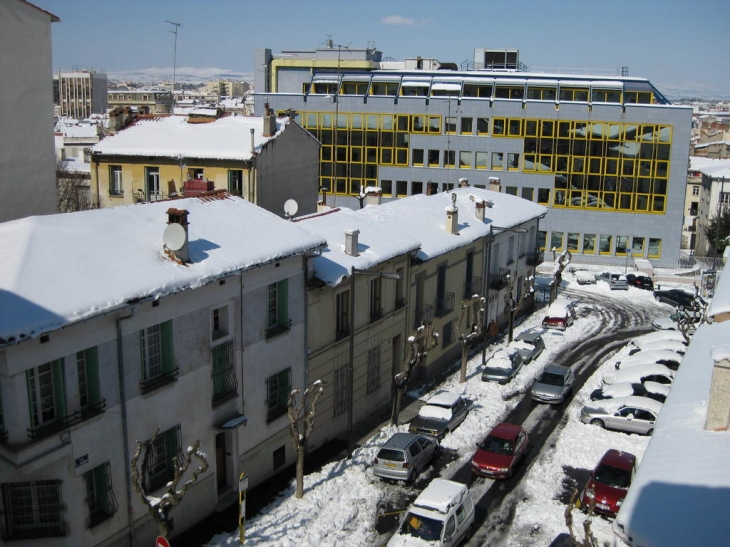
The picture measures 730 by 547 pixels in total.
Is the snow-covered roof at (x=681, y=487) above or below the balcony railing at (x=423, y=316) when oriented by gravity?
above

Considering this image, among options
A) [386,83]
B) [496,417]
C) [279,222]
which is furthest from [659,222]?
[279,222]

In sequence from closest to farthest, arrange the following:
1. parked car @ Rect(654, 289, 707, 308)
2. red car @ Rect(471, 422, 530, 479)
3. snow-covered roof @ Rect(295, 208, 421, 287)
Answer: red car @ Rect(471, 422, 530, 479)
snow-covered roof @ Rect(295, 208, 421, 287)
parked car @ Rect(654, 289, 707, 308)

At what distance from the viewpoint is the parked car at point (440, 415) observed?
31.0m

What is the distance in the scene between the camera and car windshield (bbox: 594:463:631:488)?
25609 millimetres

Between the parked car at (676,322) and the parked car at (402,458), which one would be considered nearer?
the parked car at (402,458)

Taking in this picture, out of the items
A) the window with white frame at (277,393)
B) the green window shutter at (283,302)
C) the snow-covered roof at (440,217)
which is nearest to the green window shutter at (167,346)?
the window with white frame at (277,393)

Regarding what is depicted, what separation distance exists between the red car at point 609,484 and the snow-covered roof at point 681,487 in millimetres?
6359

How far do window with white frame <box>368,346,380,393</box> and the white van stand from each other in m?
9.56

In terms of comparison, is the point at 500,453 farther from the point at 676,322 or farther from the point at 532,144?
the point at 532,144

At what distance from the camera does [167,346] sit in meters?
21.7

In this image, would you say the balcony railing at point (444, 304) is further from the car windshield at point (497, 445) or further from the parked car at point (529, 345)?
the car windshield at point (497, 445)

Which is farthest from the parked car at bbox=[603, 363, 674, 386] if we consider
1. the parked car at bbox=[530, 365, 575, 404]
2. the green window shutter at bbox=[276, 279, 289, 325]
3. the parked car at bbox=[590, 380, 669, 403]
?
the green window shutter at bbox=[276, 279, 289, 325]

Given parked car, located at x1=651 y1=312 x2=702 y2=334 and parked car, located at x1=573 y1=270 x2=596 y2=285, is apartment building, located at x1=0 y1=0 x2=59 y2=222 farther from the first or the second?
parked car, located at x1=573 y1=270 x2=596 y2=285

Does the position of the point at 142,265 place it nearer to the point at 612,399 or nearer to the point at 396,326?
the point at 396,326
